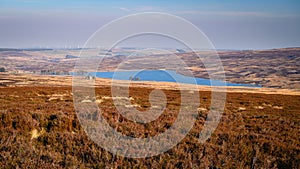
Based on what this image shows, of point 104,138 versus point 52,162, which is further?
point 104,138

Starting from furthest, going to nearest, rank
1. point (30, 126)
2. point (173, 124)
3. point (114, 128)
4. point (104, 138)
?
point (173, 124) < point (114, 128) < point (30, 126) < point (104, 138)

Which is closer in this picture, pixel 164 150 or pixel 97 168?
pixel 97 168

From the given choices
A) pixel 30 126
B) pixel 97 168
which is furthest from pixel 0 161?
pixel 30 126

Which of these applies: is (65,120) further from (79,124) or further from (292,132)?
(292,132)

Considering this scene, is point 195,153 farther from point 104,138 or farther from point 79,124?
point 79,124

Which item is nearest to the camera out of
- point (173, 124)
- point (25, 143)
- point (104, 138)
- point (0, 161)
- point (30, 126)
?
point (0, 161)

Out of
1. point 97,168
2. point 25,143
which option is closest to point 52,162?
point 97,168

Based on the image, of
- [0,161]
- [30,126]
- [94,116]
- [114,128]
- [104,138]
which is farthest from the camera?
[94,116]

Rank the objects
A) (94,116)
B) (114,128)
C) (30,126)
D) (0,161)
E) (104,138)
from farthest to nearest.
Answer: (94,116) < (114,128) < (30,126) < (104,138) < (0,161)
